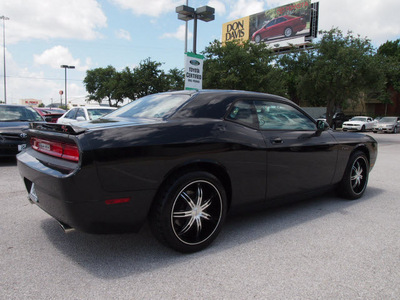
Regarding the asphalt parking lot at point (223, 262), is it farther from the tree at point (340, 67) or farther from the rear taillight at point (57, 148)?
the tree at point (340, 67)

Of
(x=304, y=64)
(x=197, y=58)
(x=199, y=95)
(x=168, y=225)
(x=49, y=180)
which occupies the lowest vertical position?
(x=168, y=225)

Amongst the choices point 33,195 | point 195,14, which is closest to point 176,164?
point 33,195

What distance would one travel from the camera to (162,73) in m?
28.6

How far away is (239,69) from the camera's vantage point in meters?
19.8

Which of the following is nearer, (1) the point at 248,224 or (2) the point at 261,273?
(2) the point at 261,273

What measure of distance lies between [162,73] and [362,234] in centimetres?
2699

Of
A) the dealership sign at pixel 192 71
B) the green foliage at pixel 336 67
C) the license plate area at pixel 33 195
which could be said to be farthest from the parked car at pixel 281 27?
the license plate area at pixel 33 195

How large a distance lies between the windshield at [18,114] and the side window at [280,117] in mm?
6894

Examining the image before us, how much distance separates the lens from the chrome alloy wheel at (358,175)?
4688mm

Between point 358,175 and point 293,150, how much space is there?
184 centimetres

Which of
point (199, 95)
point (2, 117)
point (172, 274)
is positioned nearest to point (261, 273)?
point (172, 274)

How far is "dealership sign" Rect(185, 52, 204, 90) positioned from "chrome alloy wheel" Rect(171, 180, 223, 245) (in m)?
8.07

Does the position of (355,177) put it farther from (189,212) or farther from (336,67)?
(336,67)

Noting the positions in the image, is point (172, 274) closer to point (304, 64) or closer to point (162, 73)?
point (304, 64)
